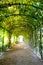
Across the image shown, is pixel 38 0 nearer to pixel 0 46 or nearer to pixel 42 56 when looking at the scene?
pixel 42 56

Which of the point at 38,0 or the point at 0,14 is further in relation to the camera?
the point at 0,14

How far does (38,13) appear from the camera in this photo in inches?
569

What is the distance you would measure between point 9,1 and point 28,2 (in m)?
1.08

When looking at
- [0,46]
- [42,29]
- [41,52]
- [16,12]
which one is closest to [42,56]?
[41,52]

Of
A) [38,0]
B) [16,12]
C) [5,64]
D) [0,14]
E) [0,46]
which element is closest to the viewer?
[38,0]

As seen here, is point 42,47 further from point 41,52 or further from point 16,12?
point 16,12

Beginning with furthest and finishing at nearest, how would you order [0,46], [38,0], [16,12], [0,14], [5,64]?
[0,46] < [16,12] < [0,14] < [5,64] < [38,0]

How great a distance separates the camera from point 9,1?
12.4m

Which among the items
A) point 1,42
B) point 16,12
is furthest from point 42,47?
point 1,42

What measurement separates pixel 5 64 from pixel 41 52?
4.84 metres

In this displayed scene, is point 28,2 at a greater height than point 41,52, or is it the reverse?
point 28,2

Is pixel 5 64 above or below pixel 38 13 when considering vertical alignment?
below

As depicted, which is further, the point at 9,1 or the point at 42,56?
the point at 42,56

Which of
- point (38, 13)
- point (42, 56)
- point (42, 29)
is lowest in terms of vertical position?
point (42, 56)
